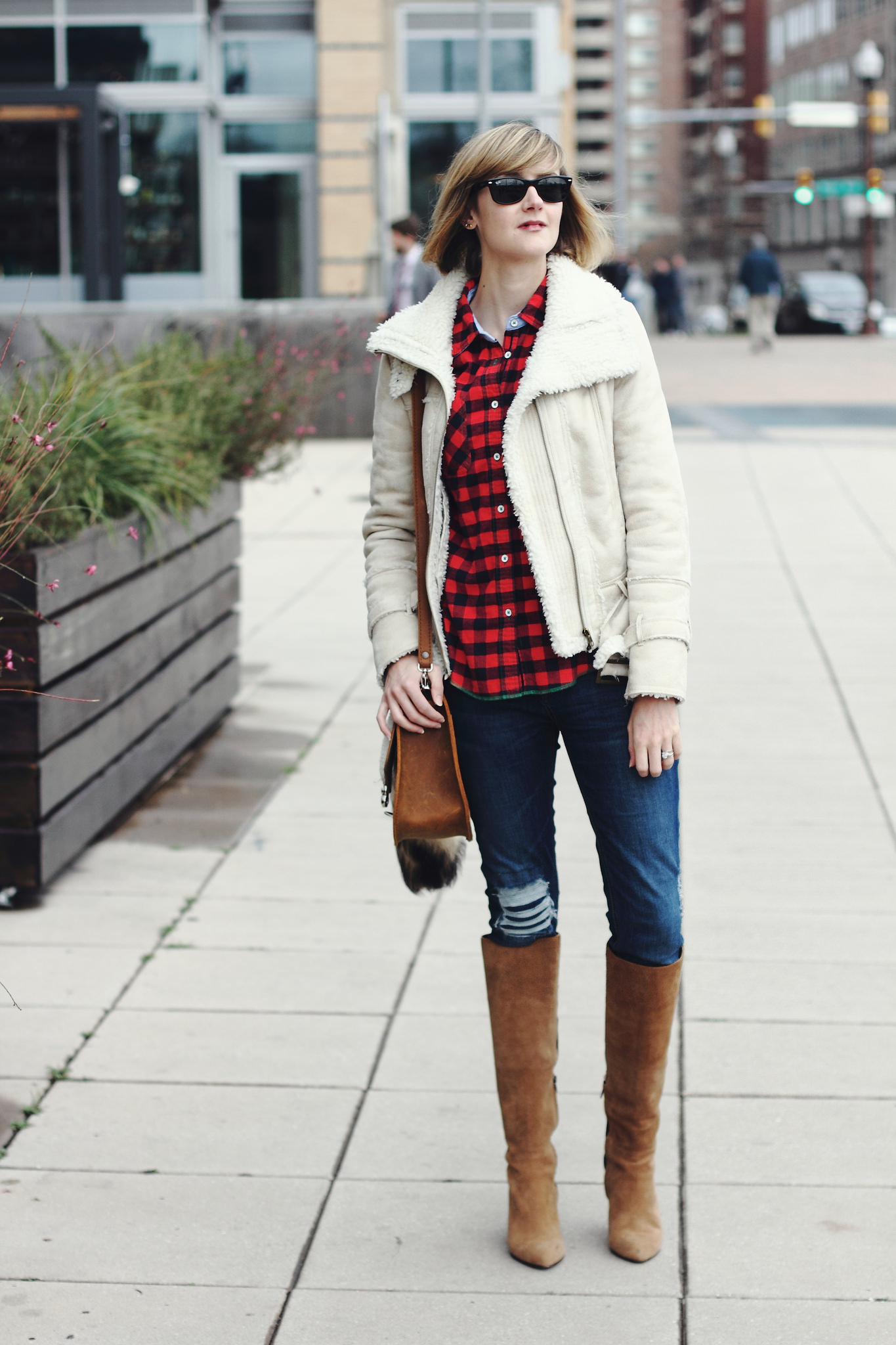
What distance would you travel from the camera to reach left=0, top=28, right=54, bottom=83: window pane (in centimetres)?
2700

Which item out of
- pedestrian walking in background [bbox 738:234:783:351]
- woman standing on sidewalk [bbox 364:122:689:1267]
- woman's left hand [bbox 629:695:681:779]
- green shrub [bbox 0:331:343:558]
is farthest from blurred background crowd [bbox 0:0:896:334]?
woman's left hand [bbox 629:695:681:779]

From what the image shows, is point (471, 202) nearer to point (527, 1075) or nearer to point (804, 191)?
point (527, 1075)

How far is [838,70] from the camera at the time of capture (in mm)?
88375

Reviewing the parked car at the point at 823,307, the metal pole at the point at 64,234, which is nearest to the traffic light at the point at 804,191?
the parked car at the point at 823,307

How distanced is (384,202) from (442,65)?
850 cm

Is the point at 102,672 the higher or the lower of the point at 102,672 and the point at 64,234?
the lower

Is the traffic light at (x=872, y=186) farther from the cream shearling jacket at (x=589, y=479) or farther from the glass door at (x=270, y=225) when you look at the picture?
the cream shearling jacket at (x=589, y=479)

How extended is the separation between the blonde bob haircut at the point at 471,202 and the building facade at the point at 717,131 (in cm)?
9614

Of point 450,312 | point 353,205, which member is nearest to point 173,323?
point 353,205

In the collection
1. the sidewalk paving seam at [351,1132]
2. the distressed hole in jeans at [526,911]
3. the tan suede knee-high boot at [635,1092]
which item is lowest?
the sidewalk paving seam at [351,1132]

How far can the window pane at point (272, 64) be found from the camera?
93.1 ft

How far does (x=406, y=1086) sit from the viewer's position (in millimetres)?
3848

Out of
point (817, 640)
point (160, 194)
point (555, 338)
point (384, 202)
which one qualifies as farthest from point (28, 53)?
point (555, 338)

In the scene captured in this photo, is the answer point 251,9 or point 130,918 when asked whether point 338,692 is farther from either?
point 251,9
